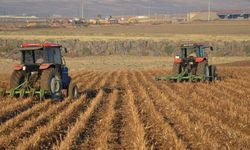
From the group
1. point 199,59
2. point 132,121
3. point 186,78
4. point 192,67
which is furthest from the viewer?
point 192,67

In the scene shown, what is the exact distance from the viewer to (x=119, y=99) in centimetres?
1459

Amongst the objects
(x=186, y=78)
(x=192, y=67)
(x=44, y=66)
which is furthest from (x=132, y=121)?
(x=192, y=67)

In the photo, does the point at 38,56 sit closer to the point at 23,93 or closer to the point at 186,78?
the point at 23,93

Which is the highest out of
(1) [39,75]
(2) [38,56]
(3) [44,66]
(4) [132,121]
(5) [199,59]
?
(2) [38,56]

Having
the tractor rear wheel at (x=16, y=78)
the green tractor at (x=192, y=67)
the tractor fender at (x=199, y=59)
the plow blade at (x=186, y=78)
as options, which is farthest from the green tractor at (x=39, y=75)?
the tractor fender at (x=199, y=59)

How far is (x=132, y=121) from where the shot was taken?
10.6 m

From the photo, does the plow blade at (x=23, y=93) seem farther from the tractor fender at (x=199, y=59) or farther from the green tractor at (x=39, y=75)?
the tractor fender at (x=199, y=59)

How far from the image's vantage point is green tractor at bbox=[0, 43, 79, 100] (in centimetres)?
1377

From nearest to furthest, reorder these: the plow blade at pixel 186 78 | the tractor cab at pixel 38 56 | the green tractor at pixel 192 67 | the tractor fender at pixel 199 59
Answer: the tractor cab at pixel 38 56, the plow blade at pixel 186 78, the green tractor at pixel 192 67, the tractor fender at pixel 199 59

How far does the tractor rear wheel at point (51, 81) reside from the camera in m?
13.6

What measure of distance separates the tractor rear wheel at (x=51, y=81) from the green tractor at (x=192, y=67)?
6781 mm

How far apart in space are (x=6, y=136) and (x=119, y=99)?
20.5 feet

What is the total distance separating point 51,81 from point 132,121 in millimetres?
4017

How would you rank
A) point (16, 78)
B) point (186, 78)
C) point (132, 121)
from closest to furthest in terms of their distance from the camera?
1. point (132, 121)
2. point (16, 78)
3. point (186, 78)
